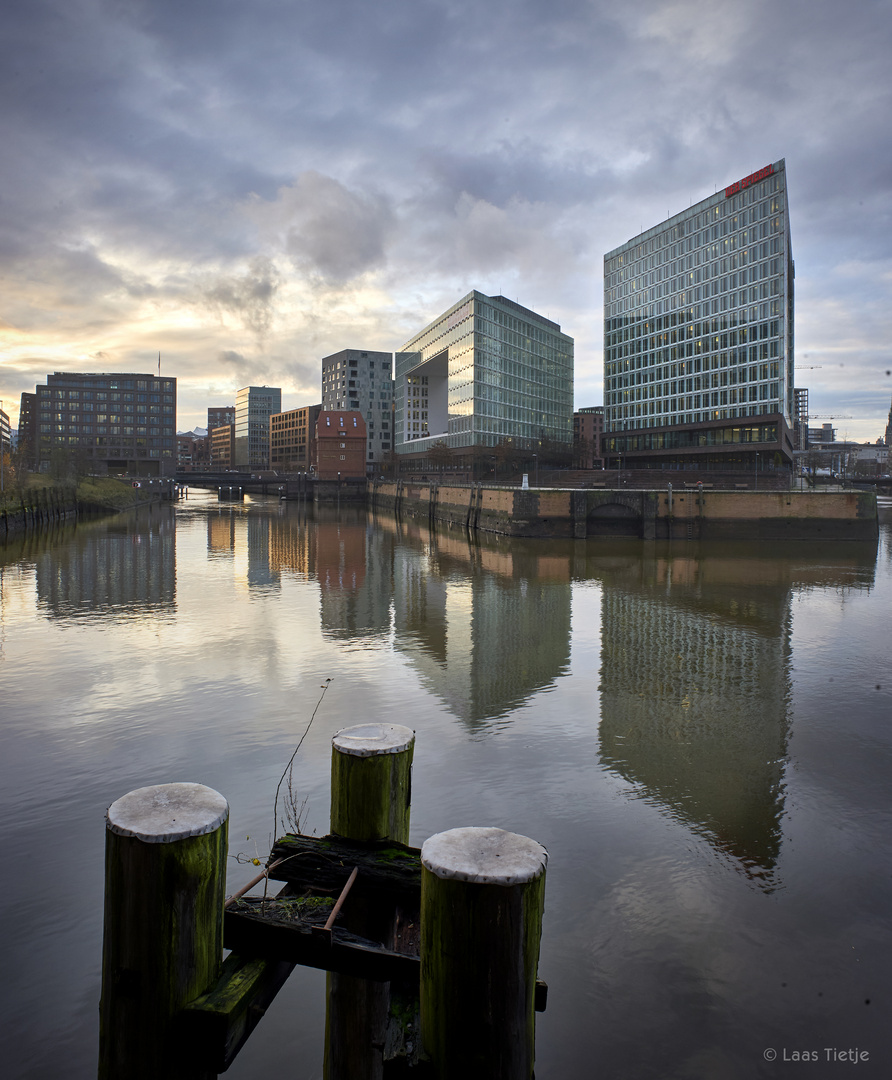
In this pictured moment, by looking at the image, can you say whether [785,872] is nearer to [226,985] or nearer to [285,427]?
[226,985]

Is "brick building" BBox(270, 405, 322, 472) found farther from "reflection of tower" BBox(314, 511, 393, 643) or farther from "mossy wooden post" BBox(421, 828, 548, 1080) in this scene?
"mossy wooden post" BBox(421, 828, 548, 1080)

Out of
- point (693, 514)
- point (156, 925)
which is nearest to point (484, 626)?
point (156, 925)

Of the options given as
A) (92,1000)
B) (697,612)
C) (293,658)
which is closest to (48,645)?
(293,658)

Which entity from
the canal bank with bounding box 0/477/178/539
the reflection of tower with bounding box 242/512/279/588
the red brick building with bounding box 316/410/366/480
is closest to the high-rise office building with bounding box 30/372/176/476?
the red brick building with bounding box 316/410/366/480

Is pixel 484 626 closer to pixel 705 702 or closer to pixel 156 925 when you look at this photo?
pixel 705 702

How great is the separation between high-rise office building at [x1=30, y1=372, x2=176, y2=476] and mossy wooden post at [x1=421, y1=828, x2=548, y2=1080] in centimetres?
15317

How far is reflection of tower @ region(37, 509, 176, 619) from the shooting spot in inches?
786

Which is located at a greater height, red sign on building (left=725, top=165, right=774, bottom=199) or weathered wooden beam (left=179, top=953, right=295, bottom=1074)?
red sign on building (left=725, top=165, right=774, bottom=199)

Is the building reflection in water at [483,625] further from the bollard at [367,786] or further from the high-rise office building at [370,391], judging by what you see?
the high-rise office building at [370,391]

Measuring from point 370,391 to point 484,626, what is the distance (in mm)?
143610

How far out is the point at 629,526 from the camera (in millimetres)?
43875

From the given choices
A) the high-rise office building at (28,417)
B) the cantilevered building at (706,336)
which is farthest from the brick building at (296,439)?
the cantilevered building at (706,336)

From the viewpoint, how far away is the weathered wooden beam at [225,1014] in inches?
120

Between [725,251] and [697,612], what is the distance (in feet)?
252
